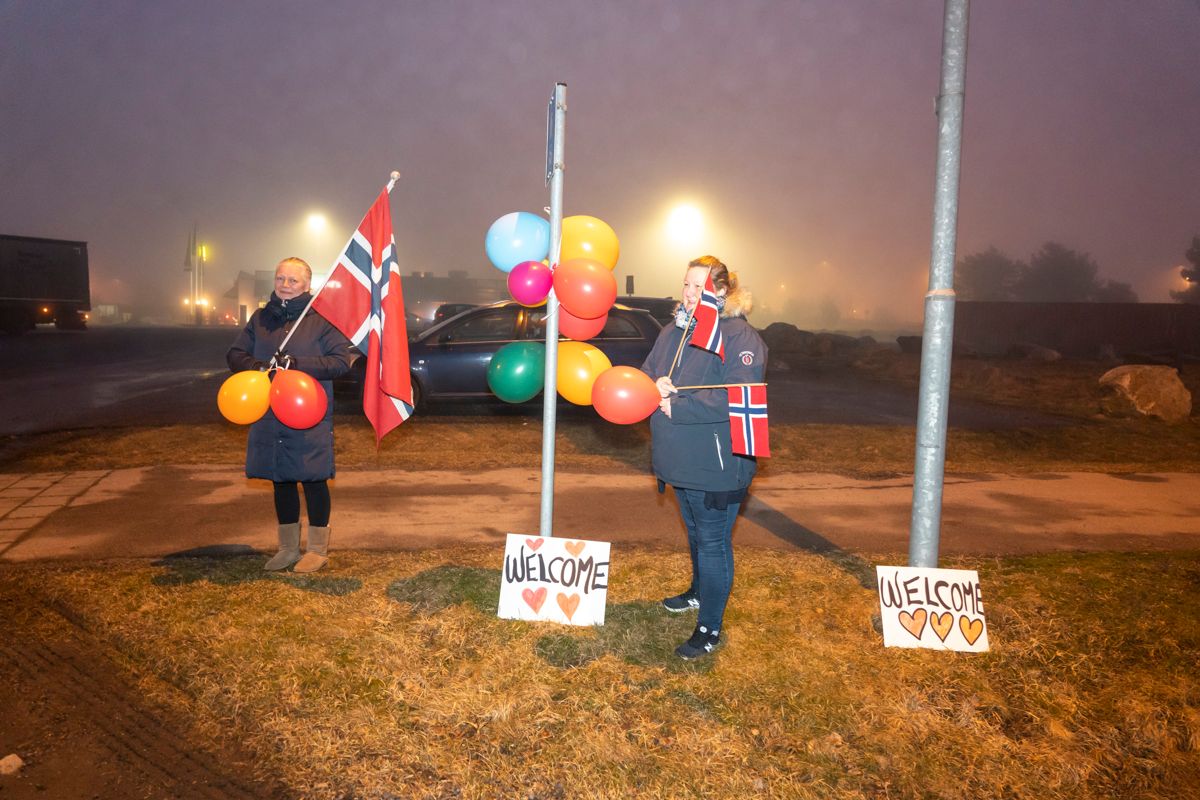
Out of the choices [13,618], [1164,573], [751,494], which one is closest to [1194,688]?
[1164,573]

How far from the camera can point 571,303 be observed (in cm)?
376

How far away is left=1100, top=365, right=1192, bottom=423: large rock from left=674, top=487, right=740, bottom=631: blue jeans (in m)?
12.1

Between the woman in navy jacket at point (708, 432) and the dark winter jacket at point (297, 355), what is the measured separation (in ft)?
6.52

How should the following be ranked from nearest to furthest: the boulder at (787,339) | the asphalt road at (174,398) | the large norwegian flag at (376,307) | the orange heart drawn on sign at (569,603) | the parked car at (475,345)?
the orange heart drawn on sign at (569,603)
the large norwegian flag at (376,307)
the parked car at (475,345)
the asphalt road at (174,398)
the boulder at (787,339)

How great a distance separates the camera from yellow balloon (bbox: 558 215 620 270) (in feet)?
13.5

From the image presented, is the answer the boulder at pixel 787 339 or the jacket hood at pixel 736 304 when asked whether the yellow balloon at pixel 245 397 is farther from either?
the boulder at pixel 787 339

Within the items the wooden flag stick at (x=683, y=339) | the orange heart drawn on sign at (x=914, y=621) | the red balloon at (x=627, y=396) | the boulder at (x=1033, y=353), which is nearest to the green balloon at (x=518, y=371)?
the red balloon at (x=627, y=396)

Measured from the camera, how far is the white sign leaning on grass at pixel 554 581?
13.2 ft

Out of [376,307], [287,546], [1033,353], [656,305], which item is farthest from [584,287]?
[1033,353]

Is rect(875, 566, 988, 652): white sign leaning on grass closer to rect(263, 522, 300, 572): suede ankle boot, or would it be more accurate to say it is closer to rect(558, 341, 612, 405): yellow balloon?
rect(558, 341, 612, 405): yellow balloon

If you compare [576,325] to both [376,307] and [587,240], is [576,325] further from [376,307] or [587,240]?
[376,307]

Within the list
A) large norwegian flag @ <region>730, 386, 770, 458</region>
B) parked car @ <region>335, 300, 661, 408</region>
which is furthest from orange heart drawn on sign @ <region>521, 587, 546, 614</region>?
parked car @ <region>335, 300, 661, 408</region>

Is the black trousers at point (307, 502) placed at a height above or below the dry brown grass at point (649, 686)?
above

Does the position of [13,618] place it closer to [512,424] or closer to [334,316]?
[334,316]
